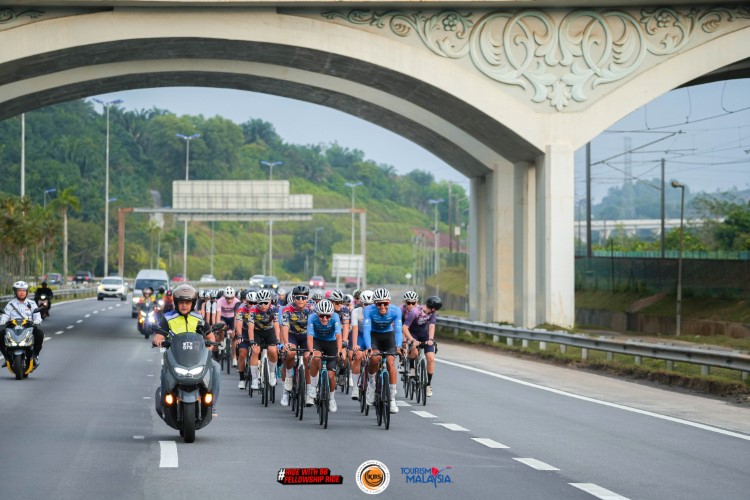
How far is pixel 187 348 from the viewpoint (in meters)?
14.2

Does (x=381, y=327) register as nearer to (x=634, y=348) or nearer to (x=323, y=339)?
(x=323, y=339)

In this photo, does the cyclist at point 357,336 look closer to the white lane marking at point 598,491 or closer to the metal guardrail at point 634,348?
the metal guardrail at point 634,348

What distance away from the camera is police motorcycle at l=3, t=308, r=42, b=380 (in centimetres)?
2353

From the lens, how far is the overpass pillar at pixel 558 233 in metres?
39.1

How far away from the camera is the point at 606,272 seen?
5578cm

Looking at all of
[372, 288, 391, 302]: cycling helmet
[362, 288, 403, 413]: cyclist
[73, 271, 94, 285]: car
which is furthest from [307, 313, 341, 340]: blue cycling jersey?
[73, 271, 94, 285]: car

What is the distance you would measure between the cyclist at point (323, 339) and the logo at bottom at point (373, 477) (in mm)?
5131

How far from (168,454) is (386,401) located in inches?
157

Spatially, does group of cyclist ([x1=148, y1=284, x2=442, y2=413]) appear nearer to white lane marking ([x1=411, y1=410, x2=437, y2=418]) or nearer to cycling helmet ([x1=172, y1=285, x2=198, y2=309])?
cycling helmet ([x1=172, y1=285, x2=198, y2=309])

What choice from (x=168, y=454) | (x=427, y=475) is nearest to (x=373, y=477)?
(x=427, y=475)

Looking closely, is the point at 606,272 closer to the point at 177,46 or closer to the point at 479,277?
the point at 479,277

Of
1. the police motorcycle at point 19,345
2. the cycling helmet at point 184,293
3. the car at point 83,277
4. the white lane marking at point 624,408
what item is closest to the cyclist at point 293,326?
the cycling helmet at point 184,293

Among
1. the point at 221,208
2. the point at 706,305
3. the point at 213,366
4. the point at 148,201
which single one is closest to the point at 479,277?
the point at 706,305

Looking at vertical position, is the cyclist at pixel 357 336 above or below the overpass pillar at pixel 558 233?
below
